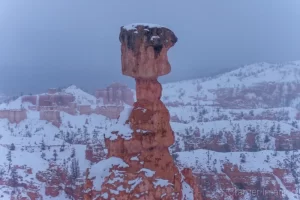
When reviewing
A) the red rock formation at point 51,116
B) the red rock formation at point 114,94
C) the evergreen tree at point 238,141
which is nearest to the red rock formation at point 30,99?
the red rock formation at point 51,116

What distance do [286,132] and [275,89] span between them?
7.75m

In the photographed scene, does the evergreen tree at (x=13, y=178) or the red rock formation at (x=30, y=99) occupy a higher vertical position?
the red rock formation at (x=30, y=99)

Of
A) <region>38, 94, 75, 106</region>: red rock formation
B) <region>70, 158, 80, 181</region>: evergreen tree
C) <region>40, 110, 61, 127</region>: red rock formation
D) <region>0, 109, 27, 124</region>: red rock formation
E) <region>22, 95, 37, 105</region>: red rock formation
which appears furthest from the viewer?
<region>22, 95, 37, 105</region>: red rock formation

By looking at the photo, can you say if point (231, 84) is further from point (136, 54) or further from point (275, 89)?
point (136, 54)

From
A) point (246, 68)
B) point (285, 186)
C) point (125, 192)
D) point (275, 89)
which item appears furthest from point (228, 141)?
point (246, 68)

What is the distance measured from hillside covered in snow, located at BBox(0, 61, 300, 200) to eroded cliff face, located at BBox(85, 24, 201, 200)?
Answer: 0.03 meters

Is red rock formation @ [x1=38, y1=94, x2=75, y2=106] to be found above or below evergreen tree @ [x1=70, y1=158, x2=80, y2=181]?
above

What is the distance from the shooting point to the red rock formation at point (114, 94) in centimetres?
1455

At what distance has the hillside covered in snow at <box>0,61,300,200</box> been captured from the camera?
7668 mm

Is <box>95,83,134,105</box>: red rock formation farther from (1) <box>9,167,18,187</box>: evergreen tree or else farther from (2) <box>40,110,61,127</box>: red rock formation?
(1) <box>9,167,18,187</box>: evergreen tree

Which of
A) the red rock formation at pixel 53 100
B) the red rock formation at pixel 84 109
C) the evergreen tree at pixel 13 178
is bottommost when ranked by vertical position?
the evergreen tree at pixel 13 178

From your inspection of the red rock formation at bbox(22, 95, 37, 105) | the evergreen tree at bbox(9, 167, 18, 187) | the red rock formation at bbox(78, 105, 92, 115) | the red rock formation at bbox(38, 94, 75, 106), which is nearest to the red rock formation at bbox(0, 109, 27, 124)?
the red rock formation at bbox(38, 94, 75, 106)

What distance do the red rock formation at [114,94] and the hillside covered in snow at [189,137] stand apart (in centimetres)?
4

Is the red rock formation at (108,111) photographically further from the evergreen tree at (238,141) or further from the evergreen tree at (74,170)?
the evergreen tree at (74,170)
